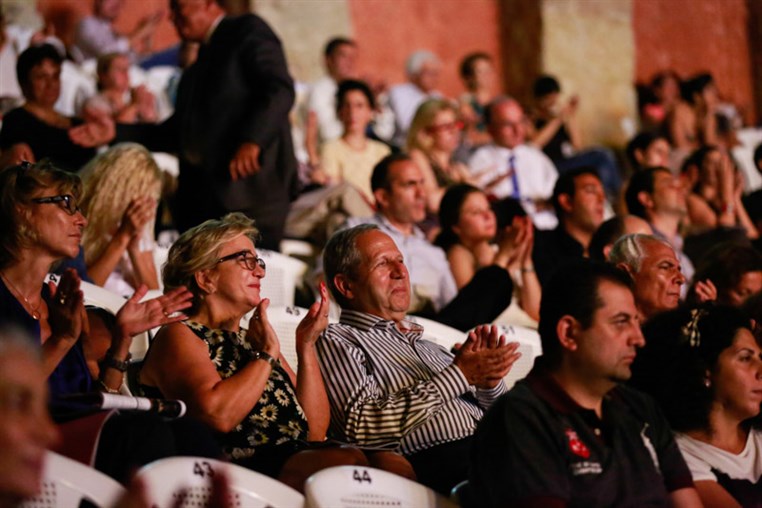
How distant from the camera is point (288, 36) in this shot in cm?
826

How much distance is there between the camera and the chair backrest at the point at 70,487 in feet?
7.36

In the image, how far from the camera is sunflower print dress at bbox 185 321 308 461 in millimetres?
2963

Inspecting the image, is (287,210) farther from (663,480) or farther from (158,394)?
(663,480)

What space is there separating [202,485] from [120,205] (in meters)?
1.95

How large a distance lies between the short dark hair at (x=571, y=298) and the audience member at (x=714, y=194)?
140 inches

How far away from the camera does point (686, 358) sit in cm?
314

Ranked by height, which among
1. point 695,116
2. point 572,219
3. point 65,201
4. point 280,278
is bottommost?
point 695,116

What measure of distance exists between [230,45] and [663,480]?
8.36ft

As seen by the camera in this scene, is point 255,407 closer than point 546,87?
Yes

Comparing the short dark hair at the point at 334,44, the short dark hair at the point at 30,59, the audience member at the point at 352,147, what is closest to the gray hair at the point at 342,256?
the short dark hair at the point at 30,59

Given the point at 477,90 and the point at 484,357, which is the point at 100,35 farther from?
the point at 484,357

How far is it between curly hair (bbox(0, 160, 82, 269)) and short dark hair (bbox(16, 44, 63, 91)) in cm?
191

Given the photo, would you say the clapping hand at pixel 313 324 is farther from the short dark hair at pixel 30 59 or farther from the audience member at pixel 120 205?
the short dark hair at pixel 30 59

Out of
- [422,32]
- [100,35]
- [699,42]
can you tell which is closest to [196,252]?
[100,35]
